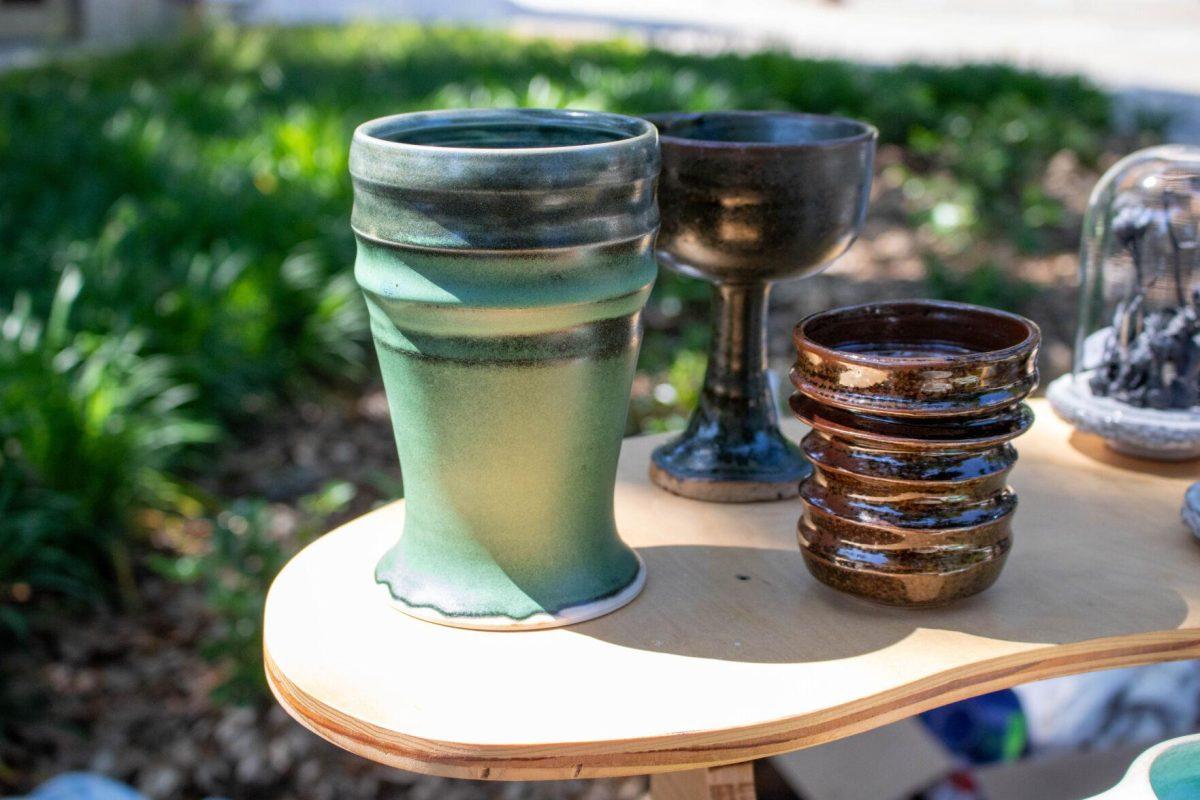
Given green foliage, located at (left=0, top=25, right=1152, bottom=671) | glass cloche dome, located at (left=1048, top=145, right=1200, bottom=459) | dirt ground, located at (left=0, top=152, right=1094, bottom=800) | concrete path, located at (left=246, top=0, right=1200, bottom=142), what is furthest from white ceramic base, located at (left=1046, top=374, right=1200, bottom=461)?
concrete path, located at (left=246, top=0, right=1200, bottom=142)

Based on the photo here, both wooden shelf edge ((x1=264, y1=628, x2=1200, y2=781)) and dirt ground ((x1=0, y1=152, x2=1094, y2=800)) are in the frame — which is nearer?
wooden shelf edge ((x1=264, y1=628, x2=1200, y2=781))

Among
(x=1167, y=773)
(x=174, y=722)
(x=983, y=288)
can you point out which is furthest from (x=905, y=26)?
(x=1167, y=773)

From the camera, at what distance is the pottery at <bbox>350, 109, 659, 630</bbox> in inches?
32.5

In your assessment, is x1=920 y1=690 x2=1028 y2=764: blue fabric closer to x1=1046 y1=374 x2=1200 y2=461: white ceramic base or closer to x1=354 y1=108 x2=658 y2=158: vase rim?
x1=1046 y1=374 x2=1200 y2=461: white ceramic base

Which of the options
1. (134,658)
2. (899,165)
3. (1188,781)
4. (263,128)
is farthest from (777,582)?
(899,165)

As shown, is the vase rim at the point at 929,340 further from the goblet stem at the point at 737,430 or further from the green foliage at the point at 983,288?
the green foliage at the point at 983,288

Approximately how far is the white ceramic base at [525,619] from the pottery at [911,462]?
167mm

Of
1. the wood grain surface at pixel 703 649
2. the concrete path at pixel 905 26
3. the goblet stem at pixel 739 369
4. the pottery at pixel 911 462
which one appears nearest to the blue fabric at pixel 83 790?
the wood grain surface at pixel 703 649

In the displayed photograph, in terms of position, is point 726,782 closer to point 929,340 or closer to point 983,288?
point 929,340

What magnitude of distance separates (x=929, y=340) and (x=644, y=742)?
43cm

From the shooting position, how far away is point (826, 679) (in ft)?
2.91

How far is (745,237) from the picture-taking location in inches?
42.3

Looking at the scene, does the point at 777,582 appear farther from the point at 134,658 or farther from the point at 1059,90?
the point at 1059,90

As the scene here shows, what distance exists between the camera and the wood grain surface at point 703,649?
2.74 feet
